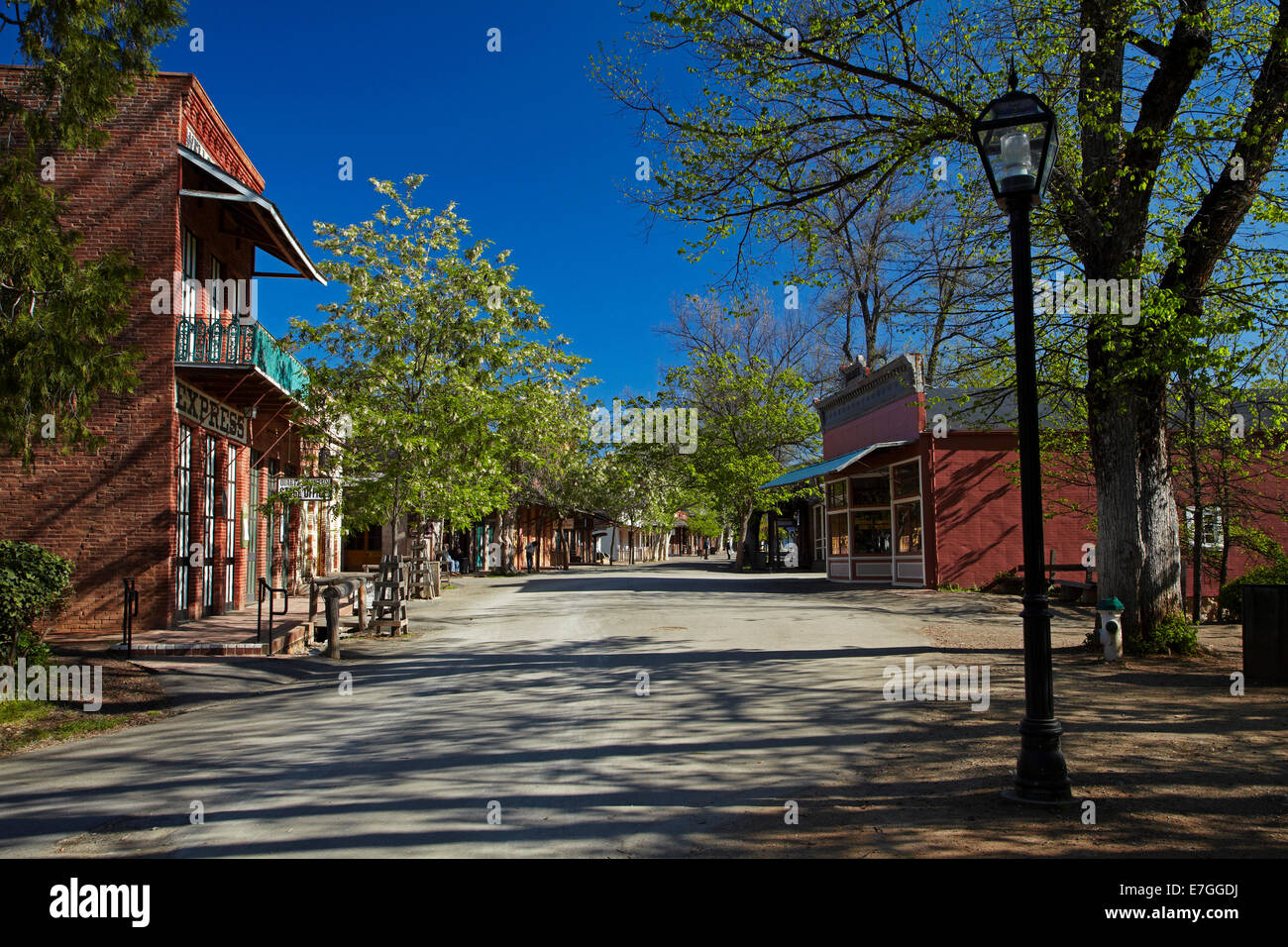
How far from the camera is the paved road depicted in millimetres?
5273

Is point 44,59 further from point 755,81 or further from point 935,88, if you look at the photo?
point 935,88

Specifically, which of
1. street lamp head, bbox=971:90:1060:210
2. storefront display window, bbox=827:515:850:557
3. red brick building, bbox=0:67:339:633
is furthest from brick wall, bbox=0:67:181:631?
storefront display window, bbox=827:515:850:557

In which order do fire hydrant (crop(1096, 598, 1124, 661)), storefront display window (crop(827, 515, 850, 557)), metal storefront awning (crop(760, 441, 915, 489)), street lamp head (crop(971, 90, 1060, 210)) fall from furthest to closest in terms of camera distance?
storefront display window (crop(827, 515, 850, 557)), metal storefront awning (crop(760, 441, 915, 489)), fire hydrant (crop(1096, 598, 1124, 661)), street lamp head (crop(971, 90, 1060, 210))

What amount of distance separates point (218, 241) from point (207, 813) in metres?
14.7

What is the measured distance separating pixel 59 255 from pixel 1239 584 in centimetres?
1724

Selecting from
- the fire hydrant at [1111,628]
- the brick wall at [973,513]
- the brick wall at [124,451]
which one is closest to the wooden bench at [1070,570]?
the brick wall at [973,513]

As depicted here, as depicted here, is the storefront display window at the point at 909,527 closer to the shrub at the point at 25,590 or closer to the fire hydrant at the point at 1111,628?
the fire hydrant at the point at 1111,628

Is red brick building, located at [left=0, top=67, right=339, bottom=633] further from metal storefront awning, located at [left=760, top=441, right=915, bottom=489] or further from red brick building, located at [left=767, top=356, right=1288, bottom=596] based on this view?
red brick building, located at [left=767, top=356, right=1288, bottom=596]

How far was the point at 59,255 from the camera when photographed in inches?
354

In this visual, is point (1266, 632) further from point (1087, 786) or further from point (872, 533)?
point (872, 533)

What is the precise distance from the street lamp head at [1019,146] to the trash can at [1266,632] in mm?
5763

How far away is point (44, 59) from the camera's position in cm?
909

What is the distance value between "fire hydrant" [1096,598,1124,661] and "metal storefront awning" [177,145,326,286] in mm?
13914

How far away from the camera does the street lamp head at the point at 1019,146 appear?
6.09 meters
